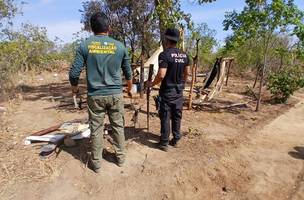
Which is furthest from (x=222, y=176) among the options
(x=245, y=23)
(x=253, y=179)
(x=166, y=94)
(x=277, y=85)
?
(x=277, y=85)

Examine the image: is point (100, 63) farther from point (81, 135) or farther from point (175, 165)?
point (175, 165)

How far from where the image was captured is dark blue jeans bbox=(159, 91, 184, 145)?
5453mm

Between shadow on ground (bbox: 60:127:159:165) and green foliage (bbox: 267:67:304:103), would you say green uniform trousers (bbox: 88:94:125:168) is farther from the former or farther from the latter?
green foliage (bbox: 267:67:304:103)

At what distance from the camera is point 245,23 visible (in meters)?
7.95

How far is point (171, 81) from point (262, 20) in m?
3.69

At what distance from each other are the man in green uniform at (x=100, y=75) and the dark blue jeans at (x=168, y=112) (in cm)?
84

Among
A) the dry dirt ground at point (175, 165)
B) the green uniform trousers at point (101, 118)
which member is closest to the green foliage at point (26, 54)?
the dry dirt ground at point (175, 165)

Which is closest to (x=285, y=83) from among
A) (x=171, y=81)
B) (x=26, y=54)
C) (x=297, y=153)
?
(x=297, y=153)

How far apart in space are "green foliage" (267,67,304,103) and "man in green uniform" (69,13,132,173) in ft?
21.5

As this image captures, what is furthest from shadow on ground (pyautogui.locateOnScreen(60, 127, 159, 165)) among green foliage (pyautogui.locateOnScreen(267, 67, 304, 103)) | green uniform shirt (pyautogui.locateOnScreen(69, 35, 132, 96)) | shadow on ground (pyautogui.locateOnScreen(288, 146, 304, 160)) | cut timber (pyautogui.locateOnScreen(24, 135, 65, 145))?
green foliage (pyautogui.locateOnScreen(267, 67, 304, 103))

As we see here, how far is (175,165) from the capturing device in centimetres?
509

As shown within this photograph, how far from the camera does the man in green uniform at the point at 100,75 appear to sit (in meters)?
4.45

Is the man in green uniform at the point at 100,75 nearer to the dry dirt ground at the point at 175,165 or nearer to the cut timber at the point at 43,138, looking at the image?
the dry dirt ground at the point at 175,165

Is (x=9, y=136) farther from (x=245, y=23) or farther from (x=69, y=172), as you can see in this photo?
(x=245, y=23)
